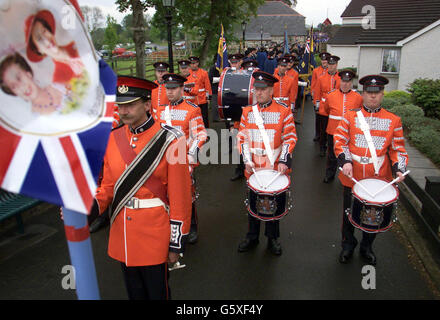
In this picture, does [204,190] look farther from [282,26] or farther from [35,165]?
[282,26]

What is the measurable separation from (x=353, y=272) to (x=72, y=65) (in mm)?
4078

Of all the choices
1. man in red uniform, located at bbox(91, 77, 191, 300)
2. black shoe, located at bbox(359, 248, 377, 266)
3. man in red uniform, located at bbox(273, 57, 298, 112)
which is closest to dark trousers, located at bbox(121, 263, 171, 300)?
man in red uniform, located at bbox(91, 77, 191, 300)

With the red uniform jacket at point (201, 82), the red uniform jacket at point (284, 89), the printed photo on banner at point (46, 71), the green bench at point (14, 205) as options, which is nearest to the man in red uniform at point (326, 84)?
the red uniform jacket at point (284, 89)

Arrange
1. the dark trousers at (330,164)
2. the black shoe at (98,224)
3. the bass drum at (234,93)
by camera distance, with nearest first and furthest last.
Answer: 1. the black shoe at (98,224)
2. the bass drum at (234,93)
3. the dark trousers at (330,164)

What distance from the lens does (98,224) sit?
550 cm

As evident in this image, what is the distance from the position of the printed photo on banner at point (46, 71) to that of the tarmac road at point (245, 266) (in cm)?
312

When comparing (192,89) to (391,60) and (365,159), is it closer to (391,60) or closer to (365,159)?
(365,159)

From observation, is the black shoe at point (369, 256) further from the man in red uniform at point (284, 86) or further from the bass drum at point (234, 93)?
the man in red uniform at point (284, 86)

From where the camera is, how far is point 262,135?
468 cm

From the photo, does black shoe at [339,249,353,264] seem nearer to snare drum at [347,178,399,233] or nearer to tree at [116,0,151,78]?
snare drum at [347,178,399,233]

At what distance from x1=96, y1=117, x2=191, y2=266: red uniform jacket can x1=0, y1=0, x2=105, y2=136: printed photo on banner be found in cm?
147

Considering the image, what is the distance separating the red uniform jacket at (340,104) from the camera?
7.16m

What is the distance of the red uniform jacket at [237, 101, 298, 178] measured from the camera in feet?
15.4
